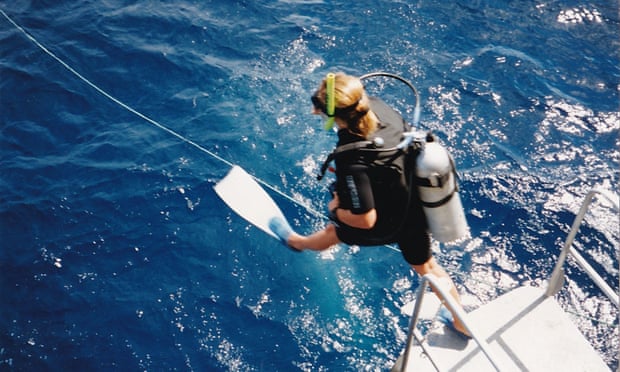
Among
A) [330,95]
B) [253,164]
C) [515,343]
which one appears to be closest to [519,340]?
[515,343]

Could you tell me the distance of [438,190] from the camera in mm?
2969

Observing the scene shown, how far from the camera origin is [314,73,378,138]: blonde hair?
276 cm

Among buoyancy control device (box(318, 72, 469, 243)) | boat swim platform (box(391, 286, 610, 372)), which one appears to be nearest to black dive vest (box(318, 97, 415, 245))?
buoyancy control device (box(318, 72, 469, 243))

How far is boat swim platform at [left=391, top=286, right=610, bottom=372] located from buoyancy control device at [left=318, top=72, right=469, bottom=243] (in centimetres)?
81

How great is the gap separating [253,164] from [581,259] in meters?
3.95

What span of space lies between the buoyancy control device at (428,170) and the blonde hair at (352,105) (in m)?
0.11

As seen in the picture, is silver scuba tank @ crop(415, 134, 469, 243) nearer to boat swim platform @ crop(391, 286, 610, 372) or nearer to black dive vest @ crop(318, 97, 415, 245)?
black dive vest @ crop(318, 97, 415, 245)

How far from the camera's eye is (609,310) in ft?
14.2

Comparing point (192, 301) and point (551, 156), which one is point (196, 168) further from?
→ point (551, 156)

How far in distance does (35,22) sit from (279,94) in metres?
4.88

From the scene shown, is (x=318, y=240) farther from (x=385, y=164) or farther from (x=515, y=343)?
(x=515, y=343)

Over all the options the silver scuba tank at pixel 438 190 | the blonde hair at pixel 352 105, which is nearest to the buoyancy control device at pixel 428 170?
the silver scuba tank at pixel 438 190

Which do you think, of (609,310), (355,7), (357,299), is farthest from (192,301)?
(355,7)

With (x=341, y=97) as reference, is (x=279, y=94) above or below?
below
